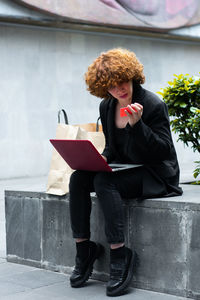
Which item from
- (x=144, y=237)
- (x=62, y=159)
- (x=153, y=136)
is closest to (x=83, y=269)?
Result: (x=144, y=237)

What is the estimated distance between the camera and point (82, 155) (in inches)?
136

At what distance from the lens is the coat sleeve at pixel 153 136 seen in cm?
337

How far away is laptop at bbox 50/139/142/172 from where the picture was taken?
11.0 ft

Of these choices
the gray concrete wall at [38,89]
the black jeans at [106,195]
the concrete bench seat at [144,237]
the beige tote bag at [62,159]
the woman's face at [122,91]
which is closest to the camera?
the concrete bench seat at [144,237]

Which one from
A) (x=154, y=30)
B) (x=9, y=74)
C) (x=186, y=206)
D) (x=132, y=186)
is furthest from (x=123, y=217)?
(x=154, y=30)

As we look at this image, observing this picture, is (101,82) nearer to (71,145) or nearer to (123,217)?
(71,145)

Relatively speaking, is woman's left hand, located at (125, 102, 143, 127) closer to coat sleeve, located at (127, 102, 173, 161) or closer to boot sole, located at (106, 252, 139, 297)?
coat sleeve, located at (127, 102, 173, 161)

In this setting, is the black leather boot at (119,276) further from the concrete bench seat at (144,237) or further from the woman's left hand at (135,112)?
the woman's left hand at (135,112)

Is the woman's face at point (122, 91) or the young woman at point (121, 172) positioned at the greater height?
the woman's face at point (122, 91)

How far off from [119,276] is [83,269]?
32cm

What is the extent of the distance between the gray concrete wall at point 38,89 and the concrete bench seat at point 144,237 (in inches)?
277

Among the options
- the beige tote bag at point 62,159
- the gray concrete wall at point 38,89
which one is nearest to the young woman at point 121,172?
the beige tote bag at point 62,159

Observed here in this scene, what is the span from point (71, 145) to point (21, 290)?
3.41 ft

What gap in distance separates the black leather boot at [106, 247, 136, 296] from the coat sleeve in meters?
0.63
